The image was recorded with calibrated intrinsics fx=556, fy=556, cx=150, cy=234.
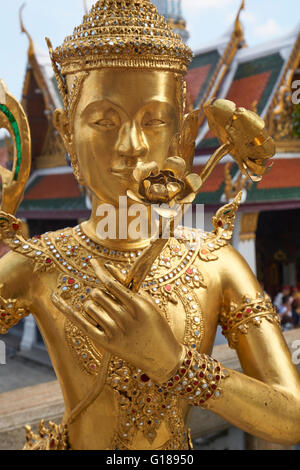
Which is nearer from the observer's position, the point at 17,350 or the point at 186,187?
the point at 186,187

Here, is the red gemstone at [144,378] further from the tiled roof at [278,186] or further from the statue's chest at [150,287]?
the tiled roof at [278,186]

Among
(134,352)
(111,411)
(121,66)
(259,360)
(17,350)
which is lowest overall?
(17,350)

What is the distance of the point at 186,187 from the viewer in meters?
1.22

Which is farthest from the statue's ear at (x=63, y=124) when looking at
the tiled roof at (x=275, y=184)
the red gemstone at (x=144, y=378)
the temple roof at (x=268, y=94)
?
the tiled roof at (x=275, y=184)

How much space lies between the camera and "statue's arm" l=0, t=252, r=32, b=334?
1.57 m

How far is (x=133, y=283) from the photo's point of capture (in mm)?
1323

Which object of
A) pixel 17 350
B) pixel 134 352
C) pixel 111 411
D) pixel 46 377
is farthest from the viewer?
pixel 17 350

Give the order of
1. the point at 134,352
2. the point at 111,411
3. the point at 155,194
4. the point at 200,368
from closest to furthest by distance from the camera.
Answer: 1. the point at 155,194
2. the point at 134,352
3. the point at 200,368
4. the point at 111,411

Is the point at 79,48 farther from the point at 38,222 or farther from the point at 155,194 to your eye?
the point at 38,222

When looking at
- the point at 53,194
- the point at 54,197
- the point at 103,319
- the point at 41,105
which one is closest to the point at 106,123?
the point at 103,319

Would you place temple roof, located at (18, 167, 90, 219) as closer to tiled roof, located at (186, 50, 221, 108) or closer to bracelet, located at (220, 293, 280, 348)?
tiled roof, located at (186, 50, 221, 108)

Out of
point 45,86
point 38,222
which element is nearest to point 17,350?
point 38,222

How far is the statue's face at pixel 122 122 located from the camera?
146 cm

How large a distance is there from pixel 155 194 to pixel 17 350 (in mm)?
8065
